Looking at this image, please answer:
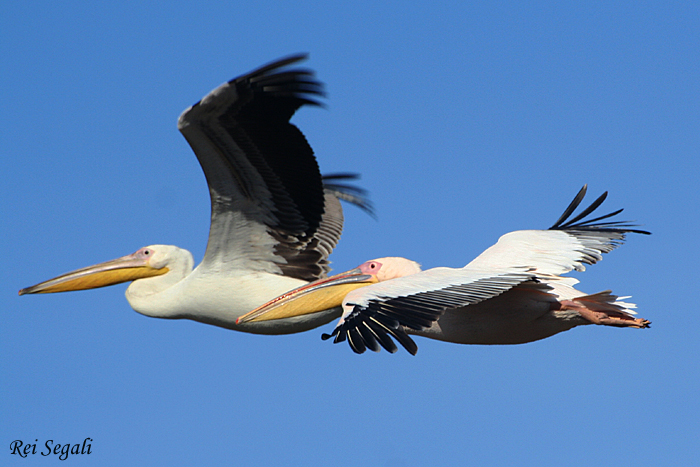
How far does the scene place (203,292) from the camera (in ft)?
34.2

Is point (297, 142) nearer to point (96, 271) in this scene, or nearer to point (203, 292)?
point (203, 292)

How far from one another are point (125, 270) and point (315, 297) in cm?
324

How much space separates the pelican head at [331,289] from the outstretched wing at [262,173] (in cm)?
115

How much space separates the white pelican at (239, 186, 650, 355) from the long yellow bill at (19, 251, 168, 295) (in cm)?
239

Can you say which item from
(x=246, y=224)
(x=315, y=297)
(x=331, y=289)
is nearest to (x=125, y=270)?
(x=246, y=224)

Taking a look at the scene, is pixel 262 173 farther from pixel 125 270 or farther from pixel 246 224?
pixel 125 270

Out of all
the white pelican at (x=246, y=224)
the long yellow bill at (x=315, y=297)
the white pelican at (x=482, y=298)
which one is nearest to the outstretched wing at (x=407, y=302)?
the white pelican at (x=482, y=298)

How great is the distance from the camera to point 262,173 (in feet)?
32.2

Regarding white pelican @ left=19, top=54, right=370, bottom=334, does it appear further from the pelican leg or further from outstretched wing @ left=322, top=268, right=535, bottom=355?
the pelican leg

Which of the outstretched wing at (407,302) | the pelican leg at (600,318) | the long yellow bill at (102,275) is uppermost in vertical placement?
the long yellow bill at (102,275)

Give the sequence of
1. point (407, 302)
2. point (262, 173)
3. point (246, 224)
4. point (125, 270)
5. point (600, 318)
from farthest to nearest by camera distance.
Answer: point (125, 270) < point (246, 224) < point (262, 173) < point (600, 318) < point (407, 302)

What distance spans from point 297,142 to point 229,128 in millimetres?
752

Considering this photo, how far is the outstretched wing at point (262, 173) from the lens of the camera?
905 cm

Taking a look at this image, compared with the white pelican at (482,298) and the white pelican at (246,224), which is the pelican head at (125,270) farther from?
the white pelican at (482,298)
